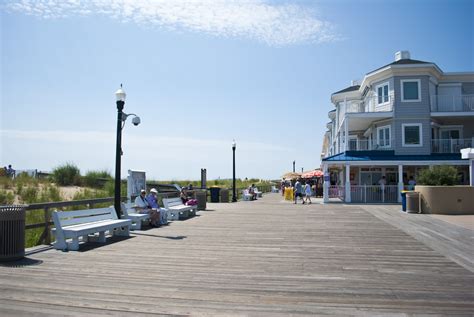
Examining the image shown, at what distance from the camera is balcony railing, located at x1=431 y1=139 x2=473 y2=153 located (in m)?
28.0

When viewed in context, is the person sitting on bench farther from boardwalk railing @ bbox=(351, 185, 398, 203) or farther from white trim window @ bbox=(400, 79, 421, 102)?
white trim window @ bbox=(400, 79, 421, 102)

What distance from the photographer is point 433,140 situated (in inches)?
1099

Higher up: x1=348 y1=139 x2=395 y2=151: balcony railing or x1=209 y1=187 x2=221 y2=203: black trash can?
x1=348 y1=139 x2=395 y2=151: balcony railing

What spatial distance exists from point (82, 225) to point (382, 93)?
2427cm

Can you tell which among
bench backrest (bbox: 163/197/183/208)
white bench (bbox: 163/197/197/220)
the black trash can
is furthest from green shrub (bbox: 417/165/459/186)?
the black trash can

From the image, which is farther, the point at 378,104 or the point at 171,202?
the point at 378,104

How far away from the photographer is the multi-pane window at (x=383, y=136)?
27.9m

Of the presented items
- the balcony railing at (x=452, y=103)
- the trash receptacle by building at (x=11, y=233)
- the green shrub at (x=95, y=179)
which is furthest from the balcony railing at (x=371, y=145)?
the trash receptacle by building at (x=11, y=233)

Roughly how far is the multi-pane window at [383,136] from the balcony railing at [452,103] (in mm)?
3353

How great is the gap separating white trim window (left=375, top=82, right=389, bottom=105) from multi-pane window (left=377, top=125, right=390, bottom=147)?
6.06 ft

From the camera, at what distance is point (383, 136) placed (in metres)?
28.4

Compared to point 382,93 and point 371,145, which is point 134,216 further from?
point 371,145

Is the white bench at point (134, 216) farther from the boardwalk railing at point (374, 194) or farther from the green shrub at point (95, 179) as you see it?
the boardwalk railing at point (374, 194)

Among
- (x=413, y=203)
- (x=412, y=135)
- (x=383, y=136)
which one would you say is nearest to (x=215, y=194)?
(x=383, y=136)
